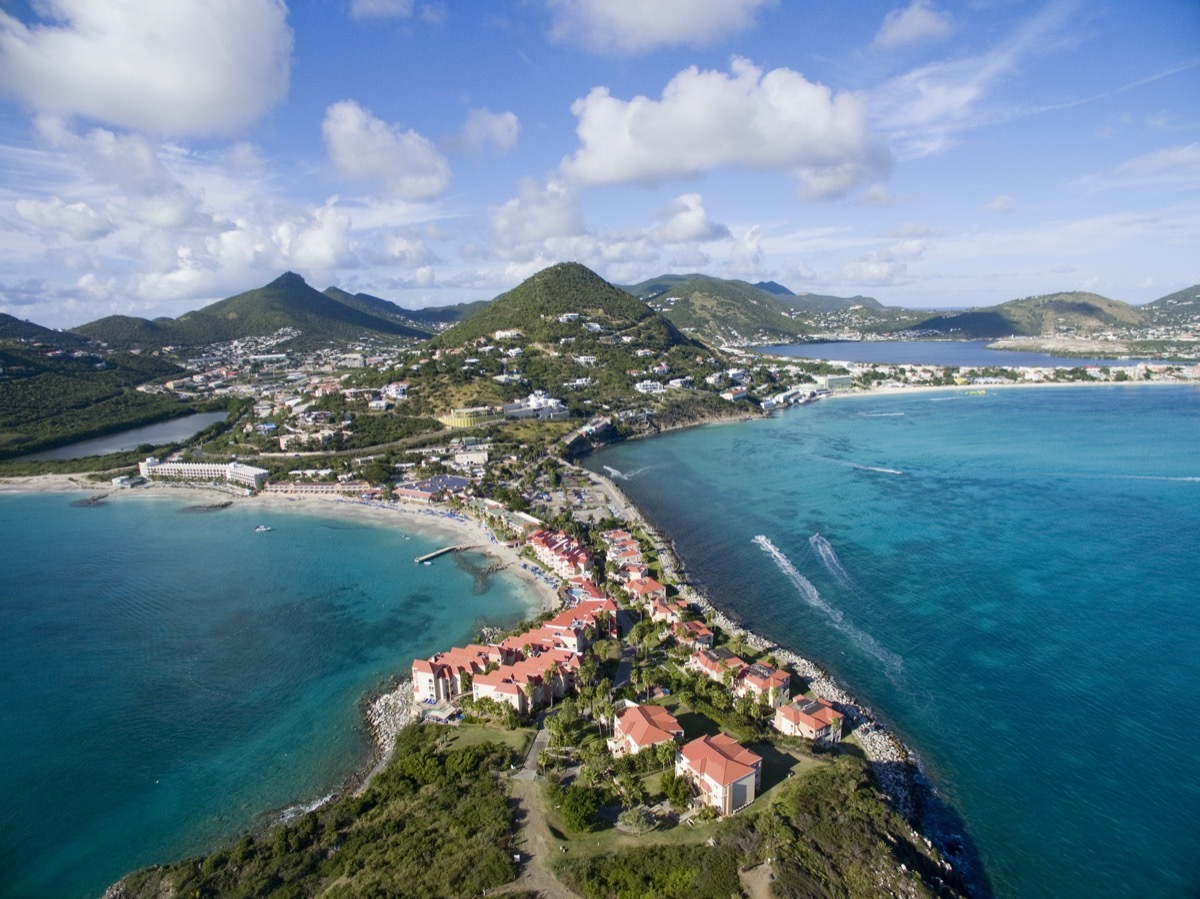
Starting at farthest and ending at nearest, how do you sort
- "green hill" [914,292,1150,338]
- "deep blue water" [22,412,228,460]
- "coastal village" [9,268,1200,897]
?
1. "green hill" [914,292,1150,338]
2. "deep blue water" [22,412,228,460]
3. "coastal village" [9,268,1200,897]

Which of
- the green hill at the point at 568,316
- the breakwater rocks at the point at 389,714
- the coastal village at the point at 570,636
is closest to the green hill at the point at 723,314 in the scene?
the green hill at the point at 568,316

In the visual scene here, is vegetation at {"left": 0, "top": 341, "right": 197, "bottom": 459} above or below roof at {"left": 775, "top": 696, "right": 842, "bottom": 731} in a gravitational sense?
above

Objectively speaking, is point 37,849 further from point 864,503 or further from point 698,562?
point 864,503

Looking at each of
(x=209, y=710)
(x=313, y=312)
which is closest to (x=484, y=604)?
(x=209, y=710)

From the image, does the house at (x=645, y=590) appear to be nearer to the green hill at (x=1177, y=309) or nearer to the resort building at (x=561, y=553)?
the resort building at (x=561, y=553)

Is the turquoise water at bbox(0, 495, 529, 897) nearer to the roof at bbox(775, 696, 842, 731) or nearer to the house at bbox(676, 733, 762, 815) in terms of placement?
the house at bbox(676, 733, 762, 815)

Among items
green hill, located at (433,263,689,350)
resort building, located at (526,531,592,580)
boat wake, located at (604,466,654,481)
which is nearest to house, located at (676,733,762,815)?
resort building, located at (526,531,592,580)

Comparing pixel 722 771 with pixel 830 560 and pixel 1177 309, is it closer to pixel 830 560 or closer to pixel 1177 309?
pixel 830 560

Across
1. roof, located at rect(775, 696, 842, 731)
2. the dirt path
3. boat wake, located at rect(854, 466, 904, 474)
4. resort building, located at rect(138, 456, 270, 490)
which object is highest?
resort building, located at rect(138, 456, 270, 490)
